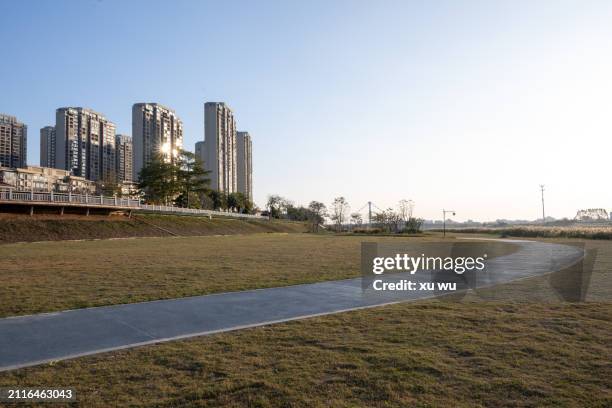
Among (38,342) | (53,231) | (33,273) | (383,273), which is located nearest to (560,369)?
(38,342)

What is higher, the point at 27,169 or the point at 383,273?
the point at 27,169

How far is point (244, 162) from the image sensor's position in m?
124

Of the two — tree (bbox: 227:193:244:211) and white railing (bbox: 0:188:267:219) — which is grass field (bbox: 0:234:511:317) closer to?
white railing (bbox: 0:188:267:219)

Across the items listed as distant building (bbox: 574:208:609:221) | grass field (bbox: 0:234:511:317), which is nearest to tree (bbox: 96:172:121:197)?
grass field (bbox: 0:234:511:317)

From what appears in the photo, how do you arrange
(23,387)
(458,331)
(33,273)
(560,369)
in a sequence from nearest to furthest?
(23,387)
(560,369)
(458,331)
(33,273)

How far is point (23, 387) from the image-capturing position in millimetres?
3873

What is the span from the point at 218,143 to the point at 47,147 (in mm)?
42539

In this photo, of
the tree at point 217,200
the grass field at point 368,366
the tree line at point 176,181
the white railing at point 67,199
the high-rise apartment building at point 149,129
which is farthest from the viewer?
the tree at point 217,200

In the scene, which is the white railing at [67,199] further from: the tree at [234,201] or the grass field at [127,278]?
the tree at [234,201]

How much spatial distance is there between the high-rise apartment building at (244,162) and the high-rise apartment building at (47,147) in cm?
4598

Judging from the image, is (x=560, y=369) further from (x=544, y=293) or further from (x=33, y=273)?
(x=33, y=273)

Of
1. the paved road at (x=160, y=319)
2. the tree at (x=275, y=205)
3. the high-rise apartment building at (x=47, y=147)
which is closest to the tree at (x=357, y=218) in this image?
the tree at (x=275, y=205)

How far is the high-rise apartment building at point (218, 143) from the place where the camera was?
95.2 metres

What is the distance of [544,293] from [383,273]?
4458 mm
